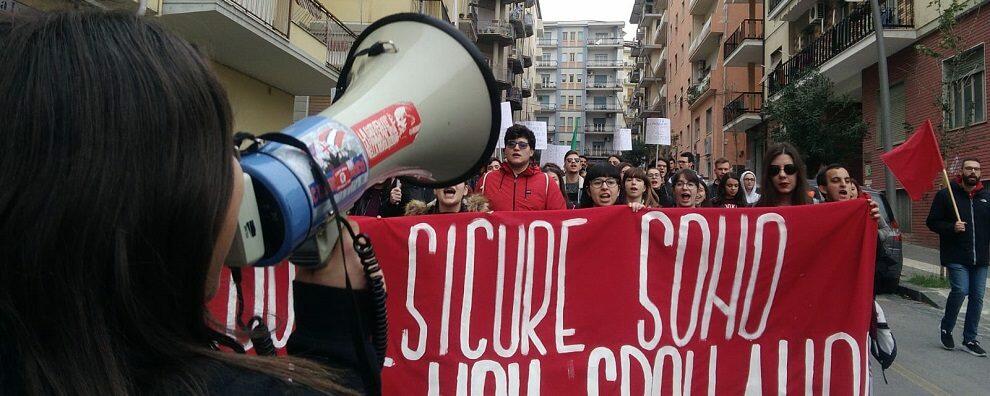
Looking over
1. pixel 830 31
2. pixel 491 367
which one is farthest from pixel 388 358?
pixel 830 31

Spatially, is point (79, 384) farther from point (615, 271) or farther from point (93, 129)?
point (615, 271)

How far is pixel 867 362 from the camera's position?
133 inches

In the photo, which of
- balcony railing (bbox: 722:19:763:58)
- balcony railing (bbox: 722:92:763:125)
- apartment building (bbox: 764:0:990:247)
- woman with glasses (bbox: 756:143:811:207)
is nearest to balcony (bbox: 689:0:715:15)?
balcony railing (bbox: 722:19:763:58)

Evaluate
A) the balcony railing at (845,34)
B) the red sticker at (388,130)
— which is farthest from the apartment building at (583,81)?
the red sticker at (388,130)

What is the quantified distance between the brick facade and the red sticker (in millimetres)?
12223

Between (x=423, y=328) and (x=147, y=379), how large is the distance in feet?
8.85

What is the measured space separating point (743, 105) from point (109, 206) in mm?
29806

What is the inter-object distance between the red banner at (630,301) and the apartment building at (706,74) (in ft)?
73.6

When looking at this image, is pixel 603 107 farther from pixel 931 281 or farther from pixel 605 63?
pixel 931 281

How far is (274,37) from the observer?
11.5 metres

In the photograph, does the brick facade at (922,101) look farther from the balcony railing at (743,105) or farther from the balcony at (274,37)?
the balcony at (274,37)

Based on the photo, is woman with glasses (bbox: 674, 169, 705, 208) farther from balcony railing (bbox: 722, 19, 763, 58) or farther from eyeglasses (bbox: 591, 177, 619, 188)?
balcony railing (bbox: 722, 19, 763, 58)

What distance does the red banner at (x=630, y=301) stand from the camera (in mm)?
3404

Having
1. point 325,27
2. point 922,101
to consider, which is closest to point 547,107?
point 922,101
